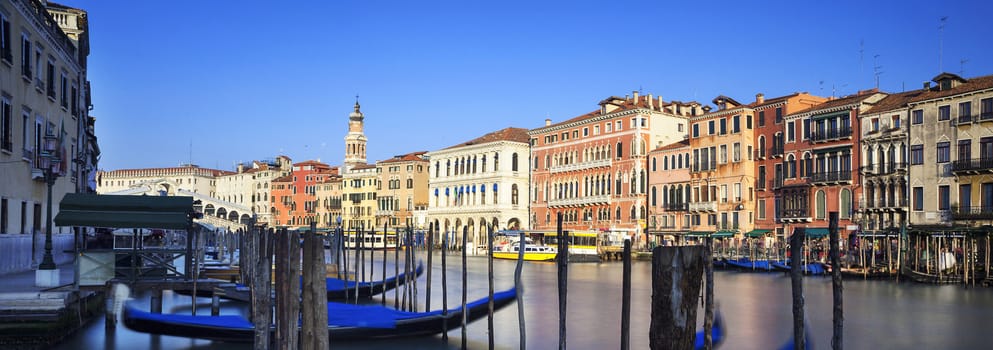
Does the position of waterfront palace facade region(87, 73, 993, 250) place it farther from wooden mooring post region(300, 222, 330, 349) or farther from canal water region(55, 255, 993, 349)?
wooden mooring post region(300, 222, 330, 349)

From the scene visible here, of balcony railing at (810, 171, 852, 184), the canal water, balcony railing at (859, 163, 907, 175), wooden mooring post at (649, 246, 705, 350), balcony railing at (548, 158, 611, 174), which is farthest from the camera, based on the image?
balcony railing at (548, 158, 611, 174)

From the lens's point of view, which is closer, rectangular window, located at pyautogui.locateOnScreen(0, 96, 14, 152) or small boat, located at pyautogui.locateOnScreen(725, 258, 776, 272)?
rectangular window, located at pyautogui.locateOnScreen(0, 96, 14, 152)

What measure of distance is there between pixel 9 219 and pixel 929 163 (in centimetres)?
2550

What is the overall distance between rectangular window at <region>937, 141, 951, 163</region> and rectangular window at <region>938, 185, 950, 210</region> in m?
0.83

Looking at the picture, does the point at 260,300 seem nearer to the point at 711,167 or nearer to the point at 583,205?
the point at 711,167

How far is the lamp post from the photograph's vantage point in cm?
1122

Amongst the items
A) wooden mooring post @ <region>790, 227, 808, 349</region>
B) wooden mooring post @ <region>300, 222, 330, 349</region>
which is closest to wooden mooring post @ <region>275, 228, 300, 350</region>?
wooden mooring post @ <region>300, 222, 330, 349</region>

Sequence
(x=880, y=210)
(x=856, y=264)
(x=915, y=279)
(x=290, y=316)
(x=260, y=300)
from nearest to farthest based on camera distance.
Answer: (x=290, y=316) → (x=260, y=300) → (x=915, y=279) → (x=856, y=264) → (x=880, y=210)

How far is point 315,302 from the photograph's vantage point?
21.3 ft

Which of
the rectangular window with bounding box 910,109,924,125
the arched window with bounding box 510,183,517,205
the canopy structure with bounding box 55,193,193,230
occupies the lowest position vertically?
the canopy structure with bounding box 55,193,193,230

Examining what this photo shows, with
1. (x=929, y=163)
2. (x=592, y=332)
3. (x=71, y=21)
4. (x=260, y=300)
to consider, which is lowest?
(x=592, y=332)

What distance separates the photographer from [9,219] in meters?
14.0

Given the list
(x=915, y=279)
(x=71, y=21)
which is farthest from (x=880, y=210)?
(x=71, y=21)

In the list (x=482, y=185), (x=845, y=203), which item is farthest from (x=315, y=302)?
(x=482, y=185)
